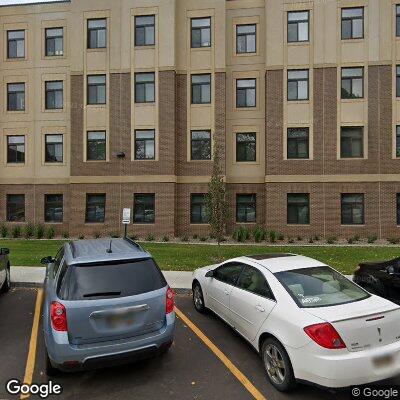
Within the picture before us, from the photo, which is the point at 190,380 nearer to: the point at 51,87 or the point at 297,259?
the point at 297,259

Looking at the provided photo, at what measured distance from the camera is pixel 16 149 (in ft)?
75.3

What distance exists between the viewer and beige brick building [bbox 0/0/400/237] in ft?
65.7

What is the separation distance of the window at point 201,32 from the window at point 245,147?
18.9 ft

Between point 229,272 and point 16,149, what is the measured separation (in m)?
21.1

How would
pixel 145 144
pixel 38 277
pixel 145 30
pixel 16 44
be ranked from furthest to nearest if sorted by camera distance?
pixel 16 44 → pixel 145 144 → pixel 145 30 → pixel 38 277

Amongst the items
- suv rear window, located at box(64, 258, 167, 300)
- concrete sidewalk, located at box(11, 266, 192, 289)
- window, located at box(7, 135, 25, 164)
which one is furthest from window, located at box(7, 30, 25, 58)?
suv rear window, located at box(64, 258, 167, 300)

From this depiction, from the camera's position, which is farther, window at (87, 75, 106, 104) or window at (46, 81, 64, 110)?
window at (46, 81, 64, 110)

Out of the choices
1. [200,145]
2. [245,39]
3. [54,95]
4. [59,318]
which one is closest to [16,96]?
[54,95]

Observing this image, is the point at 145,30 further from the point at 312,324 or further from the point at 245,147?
the point at 312,324

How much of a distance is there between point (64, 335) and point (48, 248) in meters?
13.2

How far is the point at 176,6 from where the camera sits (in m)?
21.2

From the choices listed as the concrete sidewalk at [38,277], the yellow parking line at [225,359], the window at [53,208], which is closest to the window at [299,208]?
the concrete sidewalk at [38,277]

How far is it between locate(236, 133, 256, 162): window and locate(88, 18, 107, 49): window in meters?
9.75

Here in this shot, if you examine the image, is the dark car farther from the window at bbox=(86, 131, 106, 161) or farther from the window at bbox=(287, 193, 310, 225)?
the window at bbox=(86, 131, 106, 161)
